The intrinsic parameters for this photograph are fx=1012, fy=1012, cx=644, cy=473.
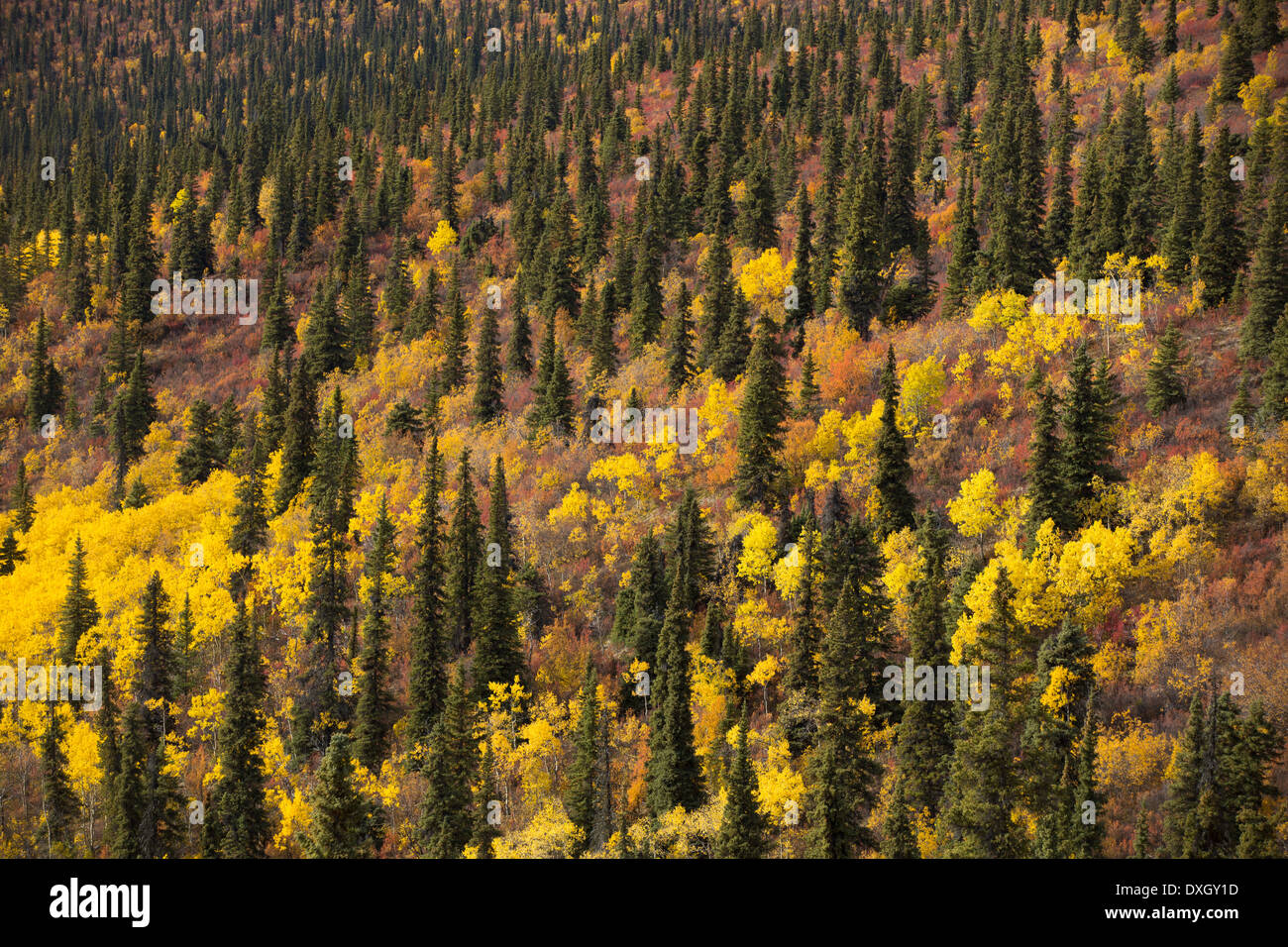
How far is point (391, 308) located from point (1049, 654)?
8748cm

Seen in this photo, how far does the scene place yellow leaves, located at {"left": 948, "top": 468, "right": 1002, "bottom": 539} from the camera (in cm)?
5444

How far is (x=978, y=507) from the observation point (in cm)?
5472

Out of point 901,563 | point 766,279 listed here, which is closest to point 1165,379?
point 901,563

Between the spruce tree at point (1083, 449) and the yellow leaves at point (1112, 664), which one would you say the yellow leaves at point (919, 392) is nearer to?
the spruce tree at point (1083, 449)

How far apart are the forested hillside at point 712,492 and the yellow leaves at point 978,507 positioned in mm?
423

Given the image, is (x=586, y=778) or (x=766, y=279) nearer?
(x=586, y=778)

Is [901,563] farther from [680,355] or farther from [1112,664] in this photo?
[680,355]

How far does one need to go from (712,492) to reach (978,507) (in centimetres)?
2086

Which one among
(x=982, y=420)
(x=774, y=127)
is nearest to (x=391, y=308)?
(x=774, y=127)

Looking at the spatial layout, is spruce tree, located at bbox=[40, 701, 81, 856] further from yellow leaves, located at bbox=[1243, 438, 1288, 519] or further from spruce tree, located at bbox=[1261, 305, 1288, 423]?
spruce tree, located at bbox=[1261, 305, 1288, 423]

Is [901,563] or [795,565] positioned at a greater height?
[901,563]

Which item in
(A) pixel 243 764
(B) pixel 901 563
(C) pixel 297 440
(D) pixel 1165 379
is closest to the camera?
(A) pixel 243 764

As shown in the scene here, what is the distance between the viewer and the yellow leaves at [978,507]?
54.4m

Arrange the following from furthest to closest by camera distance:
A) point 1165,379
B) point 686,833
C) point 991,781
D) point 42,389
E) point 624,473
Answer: point 42,389 < point 624,473 < point 1165,379 < point 686,833 < point 991,781
